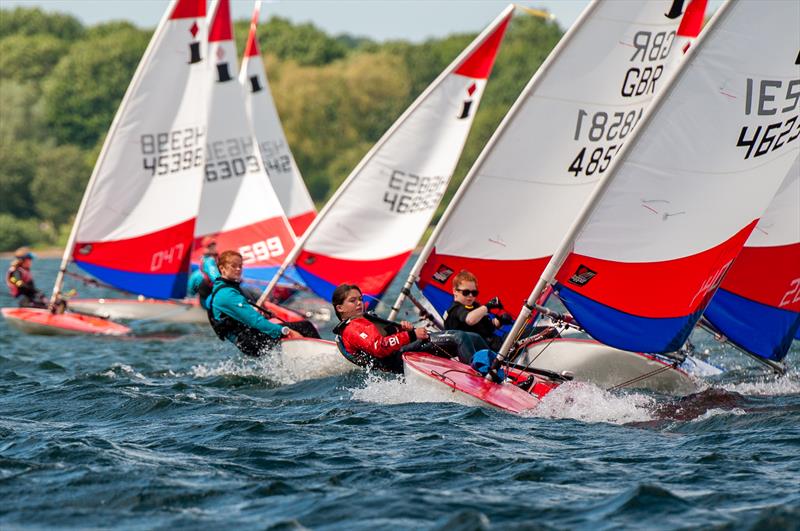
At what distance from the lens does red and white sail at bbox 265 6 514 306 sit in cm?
1852

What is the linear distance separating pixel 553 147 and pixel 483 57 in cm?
398

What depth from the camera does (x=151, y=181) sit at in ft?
72.1

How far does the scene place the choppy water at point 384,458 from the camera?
25.5ft

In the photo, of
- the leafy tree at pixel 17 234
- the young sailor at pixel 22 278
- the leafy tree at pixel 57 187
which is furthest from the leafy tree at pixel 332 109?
the young sailor at pixel 22 278

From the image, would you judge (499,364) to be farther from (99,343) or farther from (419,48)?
(419,48)

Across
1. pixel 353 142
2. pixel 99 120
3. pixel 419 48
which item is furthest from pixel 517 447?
pixel 419 48

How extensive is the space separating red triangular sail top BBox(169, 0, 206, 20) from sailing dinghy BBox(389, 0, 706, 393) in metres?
8.36

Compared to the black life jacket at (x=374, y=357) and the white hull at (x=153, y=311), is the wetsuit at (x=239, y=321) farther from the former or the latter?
the white hull at (x=153, y=311)

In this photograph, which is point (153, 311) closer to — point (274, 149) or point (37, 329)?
point (37, 329)

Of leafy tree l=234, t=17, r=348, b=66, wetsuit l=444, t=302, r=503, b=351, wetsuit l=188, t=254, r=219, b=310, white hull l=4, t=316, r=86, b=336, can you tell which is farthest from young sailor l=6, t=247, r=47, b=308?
leafy tree l=234, t=17, r=348, b=66

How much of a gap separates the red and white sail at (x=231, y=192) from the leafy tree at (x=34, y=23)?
291 feet

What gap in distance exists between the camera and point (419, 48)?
3809 inches

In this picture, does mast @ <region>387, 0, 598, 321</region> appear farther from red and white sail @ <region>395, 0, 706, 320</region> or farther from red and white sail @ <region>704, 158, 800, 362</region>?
→ red and white sail @ <region>704, 158, 800, 362</region>

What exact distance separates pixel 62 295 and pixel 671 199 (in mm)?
14138
